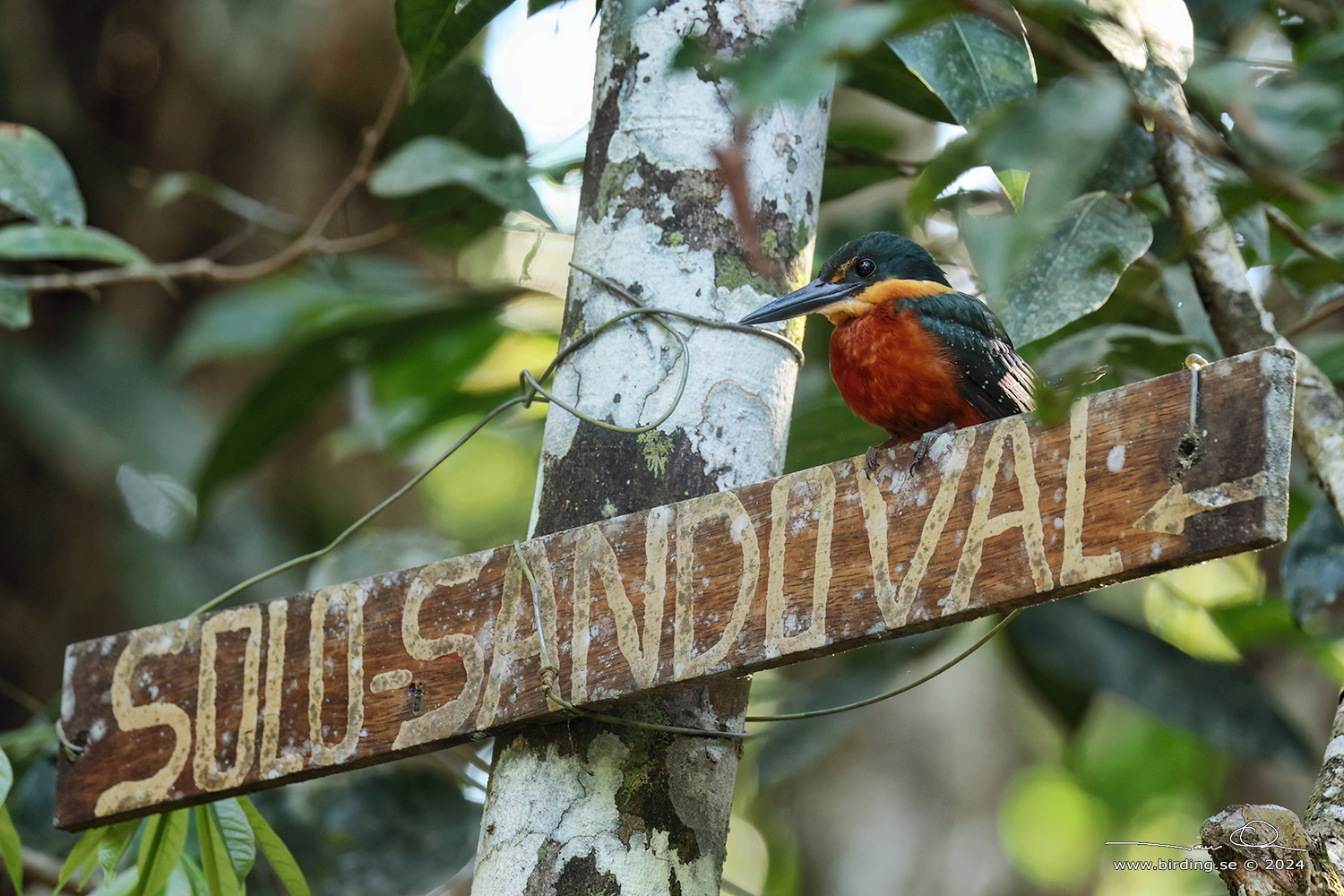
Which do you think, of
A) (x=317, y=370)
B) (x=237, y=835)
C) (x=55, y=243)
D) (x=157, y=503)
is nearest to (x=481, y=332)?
(x=317, y=370)

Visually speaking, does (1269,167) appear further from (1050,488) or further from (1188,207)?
(1188,207)

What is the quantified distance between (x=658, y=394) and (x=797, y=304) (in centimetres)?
22

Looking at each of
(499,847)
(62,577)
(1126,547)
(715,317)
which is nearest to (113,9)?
(62,577)

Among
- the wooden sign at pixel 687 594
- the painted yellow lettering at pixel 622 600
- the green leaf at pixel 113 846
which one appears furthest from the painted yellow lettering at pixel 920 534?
the green leaf at pixel 113 846

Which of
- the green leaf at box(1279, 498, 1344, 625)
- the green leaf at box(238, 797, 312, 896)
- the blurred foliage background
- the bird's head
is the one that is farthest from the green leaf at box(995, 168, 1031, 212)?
the green leaf at box(238, 797, 312, 896)

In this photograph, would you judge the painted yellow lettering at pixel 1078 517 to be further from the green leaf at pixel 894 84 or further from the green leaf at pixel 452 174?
the green leaf at pixel 452 174

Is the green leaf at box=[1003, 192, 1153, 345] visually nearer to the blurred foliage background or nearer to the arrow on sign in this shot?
the blurred foliage background

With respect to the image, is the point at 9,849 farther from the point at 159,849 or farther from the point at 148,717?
the point at 148,717

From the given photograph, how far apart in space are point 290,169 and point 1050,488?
426 cm

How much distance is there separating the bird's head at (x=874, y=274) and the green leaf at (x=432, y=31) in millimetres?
687

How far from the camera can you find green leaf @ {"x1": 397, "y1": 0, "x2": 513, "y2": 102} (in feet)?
6.05

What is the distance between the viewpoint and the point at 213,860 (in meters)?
1.74

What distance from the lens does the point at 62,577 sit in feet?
14.1

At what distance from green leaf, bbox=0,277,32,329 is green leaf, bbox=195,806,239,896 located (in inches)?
42.6
